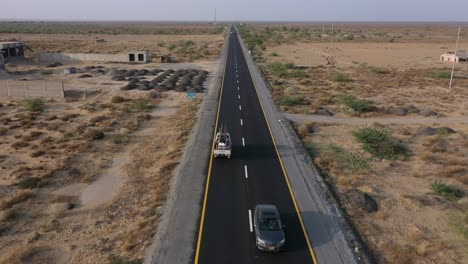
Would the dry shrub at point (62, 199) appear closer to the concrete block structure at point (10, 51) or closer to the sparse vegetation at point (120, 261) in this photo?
the sparse vegetation at point (120, 261)

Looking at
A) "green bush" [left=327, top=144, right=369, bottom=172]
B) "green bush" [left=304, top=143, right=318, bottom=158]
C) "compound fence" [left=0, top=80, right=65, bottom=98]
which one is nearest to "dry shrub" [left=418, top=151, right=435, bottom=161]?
"green bush" [left=327, top=144, right=369, bottom=172]

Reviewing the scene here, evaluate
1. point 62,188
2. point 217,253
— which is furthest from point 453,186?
point 62,188

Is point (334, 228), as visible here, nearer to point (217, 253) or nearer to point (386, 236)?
point (386, 236)

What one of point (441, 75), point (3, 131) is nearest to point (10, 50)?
point (3, 131)

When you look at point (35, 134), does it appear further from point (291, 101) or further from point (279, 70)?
point (279, 70)

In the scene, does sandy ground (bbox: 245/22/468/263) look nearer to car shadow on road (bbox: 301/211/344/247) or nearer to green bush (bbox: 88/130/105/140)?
car shadow on road (bbox: 301/211/344/247)
